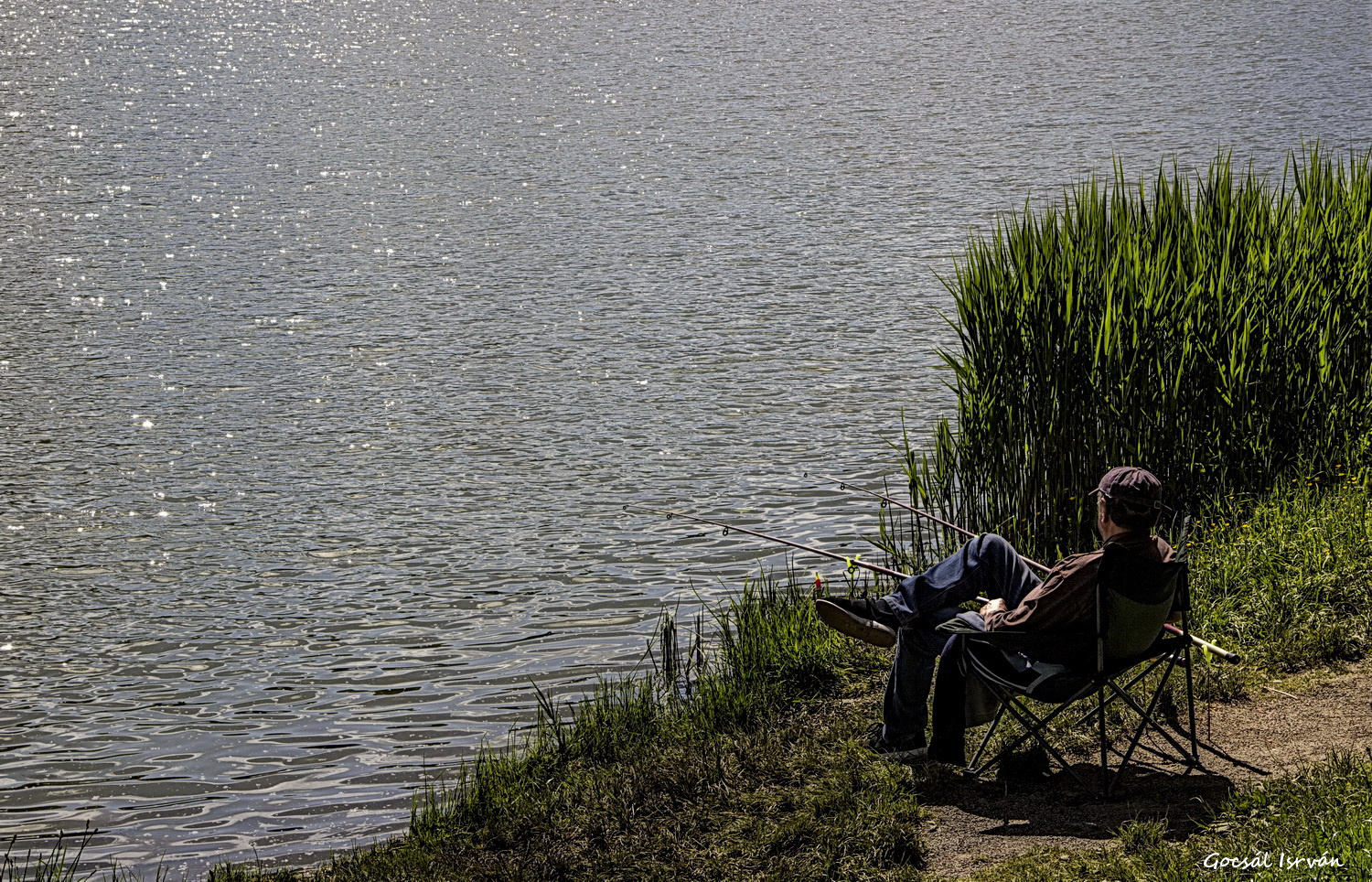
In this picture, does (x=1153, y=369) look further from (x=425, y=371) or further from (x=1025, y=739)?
(x=425, y=371)

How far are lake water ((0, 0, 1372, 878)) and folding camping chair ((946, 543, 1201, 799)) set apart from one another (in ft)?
9.52

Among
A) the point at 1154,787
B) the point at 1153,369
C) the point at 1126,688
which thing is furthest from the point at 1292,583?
the point at 1154,787

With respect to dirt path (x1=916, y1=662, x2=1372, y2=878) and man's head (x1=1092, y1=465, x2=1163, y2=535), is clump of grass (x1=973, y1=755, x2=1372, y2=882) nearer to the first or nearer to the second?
dirt path (x1=916, y1=662, x2=1372, y2=878)

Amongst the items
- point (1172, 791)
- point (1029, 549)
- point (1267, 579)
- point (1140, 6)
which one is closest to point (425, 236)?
point (1029, 549)

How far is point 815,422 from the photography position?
45.3ft

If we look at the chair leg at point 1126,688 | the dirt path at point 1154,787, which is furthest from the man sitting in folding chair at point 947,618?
the chair leg at point 1126,688

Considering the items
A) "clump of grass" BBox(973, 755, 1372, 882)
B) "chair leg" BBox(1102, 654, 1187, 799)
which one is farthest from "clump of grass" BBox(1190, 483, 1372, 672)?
"clump of grass" BBox(973, 755, 1372, 882)

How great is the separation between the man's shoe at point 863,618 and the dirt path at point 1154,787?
0.60m

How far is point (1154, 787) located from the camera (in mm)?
6137

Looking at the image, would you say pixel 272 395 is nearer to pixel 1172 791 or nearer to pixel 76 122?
pixel 1172 791

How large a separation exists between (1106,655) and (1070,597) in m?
0.30

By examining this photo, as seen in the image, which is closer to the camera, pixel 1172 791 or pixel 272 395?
pixel 1172 791

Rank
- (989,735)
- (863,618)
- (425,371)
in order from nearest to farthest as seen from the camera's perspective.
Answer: (989,735) → (863,618) → (425,371)

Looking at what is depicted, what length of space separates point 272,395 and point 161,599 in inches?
203
